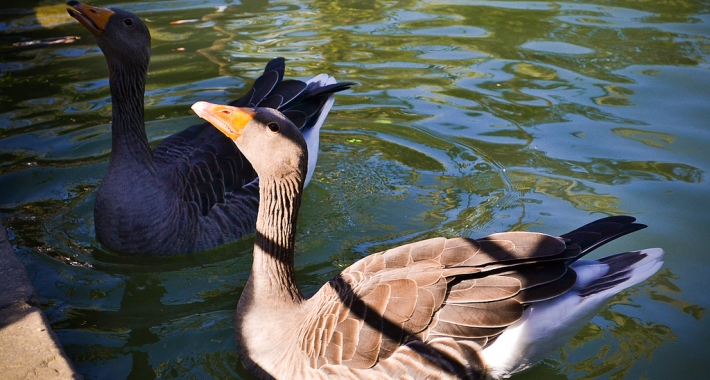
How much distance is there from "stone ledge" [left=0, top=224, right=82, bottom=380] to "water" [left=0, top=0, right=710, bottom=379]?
377 millimetres

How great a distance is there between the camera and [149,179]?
18.6 feet

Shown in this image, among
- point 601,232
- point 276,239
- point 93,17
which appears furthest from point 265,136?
point 93,17

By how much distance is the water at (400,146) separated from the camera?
4.88m

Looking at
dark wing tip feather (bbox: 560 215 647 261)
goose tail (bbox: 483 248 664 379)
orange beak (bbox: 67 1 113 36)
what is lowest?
goose tail (bbox: 483 248 664 379)

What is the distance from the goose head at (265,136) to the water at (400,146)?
1.28 metres

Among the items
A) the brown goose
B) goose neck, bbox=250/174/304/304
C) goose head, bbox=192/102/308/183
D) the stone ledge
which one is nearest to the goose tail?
the brown goose

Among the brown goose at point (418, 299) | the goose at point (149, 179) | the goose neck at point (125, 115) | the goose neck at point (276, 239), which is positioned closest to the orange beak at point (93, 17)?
the goose at point (149, 179)

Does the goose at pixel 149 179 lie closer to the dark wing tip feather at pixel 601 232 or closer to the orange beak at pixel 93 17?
the orange beak at pixel 93 17

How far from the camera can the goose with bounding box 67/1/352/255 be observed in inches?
220

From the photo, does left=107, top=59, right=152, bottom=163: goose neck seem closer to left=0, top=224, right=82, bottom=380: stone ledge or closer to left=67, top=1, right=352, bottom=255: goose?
left=67, top=1, right=352, bottom=255: goose

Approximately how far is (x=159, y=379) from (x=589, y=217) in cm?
362

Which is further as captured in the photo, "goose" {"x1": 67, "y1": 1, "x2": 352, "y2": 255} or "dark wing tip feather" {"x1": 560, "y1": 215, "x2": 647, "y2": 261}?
"goose" {"x1": 67, "y1": 1, "x2": 352, "y2": 255}

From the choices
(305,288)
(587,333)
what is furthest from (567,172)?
(305,288)

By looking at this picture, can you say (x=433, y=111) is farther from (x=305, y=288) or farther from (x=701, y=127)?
(x=305, y=288)
